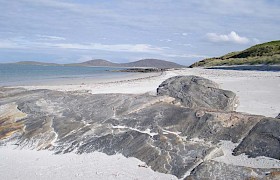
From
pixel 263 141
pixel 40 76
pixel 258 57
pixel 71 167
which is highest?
pixel 258 57

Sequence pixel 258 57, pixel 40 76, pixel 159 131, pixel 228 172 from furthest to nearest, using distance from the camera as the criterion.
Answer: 1. pixel 258 57
2. pixel 40 76
3. pixel 159 131
4. pixel 228 172

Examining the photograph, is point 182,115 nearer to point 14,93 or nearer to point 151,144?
point 151,144

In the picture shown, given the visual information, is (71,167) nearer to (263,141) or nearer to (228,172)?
(228,172)

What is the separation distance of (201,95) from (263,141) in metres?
4.31

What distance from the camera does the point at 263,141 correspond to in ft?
21.7

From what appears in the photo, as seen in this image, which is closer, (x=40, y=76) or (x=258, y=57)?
(x=40, y=76)

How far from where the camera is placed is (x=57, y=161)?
7133mm

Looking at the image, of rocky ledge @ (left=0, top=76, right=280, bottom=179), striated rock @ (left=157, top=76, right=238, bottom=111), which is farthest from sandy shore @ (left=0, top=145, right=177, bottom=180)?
striated rock @ (left=157, top=76, right=238, bottom=111)

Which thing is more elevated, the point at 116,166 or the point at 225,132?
the point at 225,132

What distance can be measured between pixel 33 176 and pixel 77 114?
9.54 feet

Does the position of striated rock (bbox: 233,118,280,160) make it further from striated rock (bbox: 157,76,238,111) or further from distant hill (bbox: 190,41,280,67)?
distant hill (bbox: 190,41,280,67)

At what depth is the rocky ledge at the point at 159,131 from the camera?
6332mm

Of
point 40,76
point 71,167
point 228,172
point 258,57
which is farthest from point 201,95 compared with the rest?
point 258,57

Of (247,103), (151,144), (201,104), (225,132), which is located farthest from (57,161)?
(247,103)
